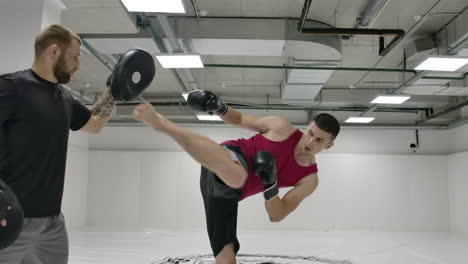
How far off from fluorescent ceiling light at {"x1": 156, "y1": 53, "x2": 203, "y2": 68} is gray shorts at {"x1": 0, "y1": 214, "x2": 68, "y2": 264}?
3893mm

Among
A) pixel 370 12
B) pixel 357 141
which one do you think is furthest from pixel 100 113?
pixel 357 141

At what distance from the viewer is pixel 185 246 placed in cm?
649

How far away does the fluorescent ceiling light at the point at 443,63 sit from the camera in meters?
5.38

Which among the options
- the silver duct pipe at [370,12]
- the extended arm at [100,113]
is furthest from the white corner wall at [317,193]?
the extended arm at [100,113]

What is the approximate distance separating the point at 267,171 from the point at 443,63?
13.9 ft

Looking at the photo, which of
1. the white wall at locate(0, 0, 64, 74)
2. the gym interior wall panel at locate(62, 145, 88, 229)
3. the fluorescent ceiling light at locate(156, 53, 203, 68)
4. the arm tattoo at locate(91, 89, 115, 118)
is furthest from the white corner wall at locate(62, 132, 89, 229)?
the arm tattoo at locate(91, 89, 115, 118)

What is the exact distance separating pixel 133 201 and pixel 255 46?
21.4 ft

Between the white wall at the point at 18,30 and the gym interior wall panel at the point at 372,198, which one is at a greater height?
the white wall at the point at 18,30

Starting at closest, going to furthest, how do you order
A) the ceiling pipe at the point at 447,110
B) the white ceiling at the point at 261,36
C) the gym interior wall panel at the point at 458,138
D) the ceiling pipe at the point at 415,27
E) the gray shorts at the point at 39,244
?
1. the gray shorts at the point at 39,244
2. the ceiling pipe at the point at 415,27
3. the white ceiling at the point at 261,36
4. the ceiling pipe at the point at 447,110
5. the gym interior wall panel at the point at 458,138

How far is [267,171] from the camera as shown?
236 centimetres

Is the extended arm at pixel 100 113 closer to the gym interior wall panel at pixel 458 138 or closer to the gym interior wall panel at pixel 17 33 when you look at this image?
the gym interior wall panel at pixel 17 33

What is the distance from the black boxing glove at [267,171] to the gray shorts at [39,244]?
1.04 m

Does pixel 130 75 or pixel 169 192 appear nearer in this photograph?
pixel 130 75

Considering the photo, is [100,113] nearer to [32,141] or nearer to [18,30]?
[32,141]
